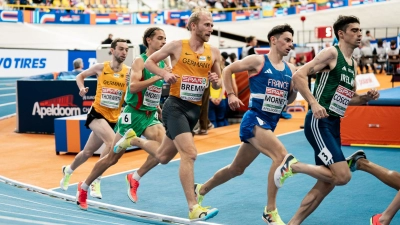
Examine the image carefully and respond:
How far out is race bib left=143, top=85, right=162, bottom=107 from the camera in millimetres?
7695

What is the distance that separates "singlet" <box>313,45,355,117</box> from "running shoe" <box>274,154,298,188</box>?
0.57 meters

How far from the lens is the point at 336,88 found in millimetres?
6129

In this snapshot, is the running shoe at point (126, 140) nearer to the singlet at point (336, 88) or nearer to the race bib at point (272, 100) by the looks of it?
the race bib at point (272, 100)

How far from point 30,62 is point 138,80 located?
16.9 m

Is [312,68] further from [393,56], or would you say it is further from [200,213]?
[393,56]

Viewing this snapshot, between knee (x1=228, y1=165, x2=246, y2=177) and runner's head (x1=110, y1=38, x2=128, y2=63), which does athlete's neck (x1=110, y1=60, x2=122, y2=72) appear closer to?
runner's head (x1=110, y1=38, x2=128, y2=63)

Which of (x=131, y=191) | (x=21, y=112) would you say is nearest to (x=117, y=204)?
(x=131, y=191)

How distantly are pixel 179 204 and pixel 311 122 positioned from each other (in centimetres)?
245

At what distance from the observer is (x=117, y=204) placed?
26.8 feet

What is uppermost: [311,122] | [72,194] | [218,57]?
[218,57]

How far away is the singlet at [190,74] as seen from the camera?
6699 mm

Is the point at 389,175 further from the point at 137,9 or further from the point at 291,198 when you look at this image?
the point at 137,9

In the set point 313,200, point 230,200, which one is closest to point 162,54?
point 313,200

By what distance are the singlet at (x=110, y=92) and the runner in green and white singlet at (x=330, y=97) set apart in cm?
318
